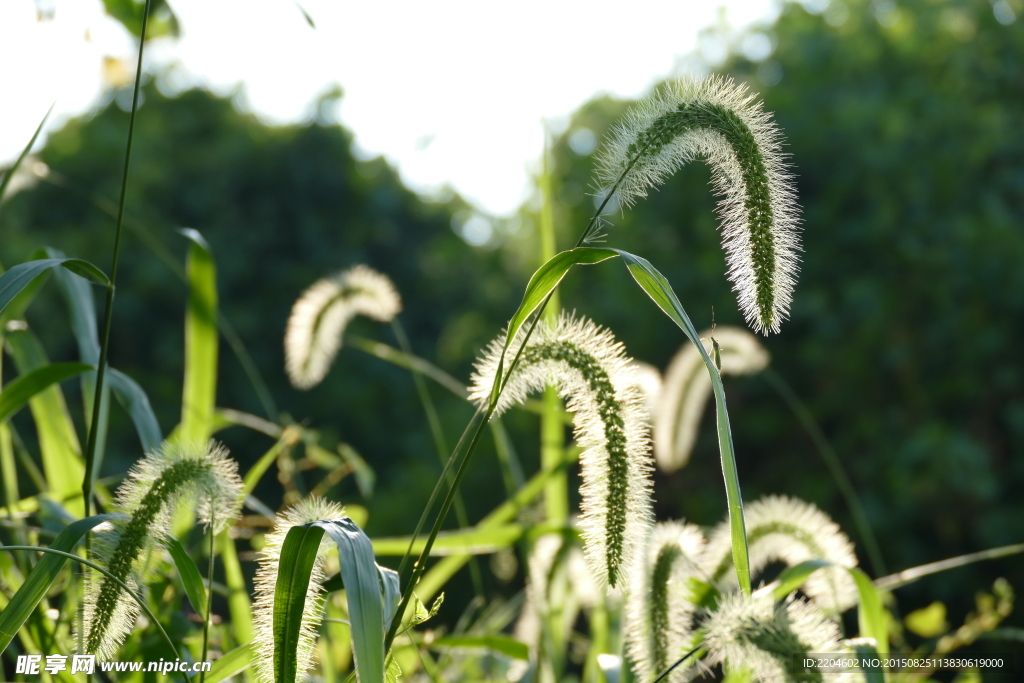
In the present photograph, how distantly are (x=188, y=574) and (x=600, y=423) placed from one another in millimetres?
613

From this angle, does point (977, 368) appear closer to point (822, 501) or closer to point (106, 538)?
point (822, 501)

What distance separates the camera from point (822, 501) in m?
7.77

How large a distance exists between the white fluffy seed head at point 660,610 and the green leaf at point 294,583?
60cm

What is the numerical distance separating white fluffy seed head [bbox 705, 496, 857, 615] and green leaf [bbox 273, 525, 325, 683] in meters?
0.98

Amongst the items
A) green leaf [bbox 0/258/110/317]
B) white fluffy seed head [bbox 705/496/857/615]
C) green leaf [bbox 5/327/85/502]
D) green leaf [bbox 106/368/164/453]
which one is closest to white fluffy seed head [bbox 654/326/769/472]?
white fluffy seed head [bbox 705/496/857/615]

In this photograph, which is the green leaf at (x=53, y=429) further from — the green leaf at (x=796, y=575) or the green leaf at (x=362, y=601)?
the green leaf at (x=796, y=575)

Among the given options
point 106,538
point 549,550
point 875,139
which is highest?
point 875,139

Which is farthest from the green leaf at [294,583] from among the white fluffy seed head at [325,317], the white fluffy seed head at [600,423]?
the white fluffy seed head at [325,317]

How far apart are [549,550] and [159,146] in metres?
16.3

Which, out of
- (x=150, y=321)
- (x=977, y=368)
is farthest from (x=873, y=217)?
(x=150, y=321)

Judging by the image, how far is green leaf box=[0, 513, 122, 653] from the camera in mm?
1012

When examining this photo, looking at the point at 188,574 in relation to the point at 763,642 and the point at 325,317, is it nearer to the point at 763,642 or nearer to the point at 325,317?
the point at 763,642

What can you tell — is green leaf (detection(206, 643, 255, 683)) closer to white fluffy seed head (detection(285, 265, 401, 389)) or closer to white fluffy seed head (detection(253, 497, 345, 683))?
white fluffy seed head (detection(253, 497, 345, 683))

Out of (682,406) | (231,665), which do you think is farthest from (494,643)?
(682,406)
